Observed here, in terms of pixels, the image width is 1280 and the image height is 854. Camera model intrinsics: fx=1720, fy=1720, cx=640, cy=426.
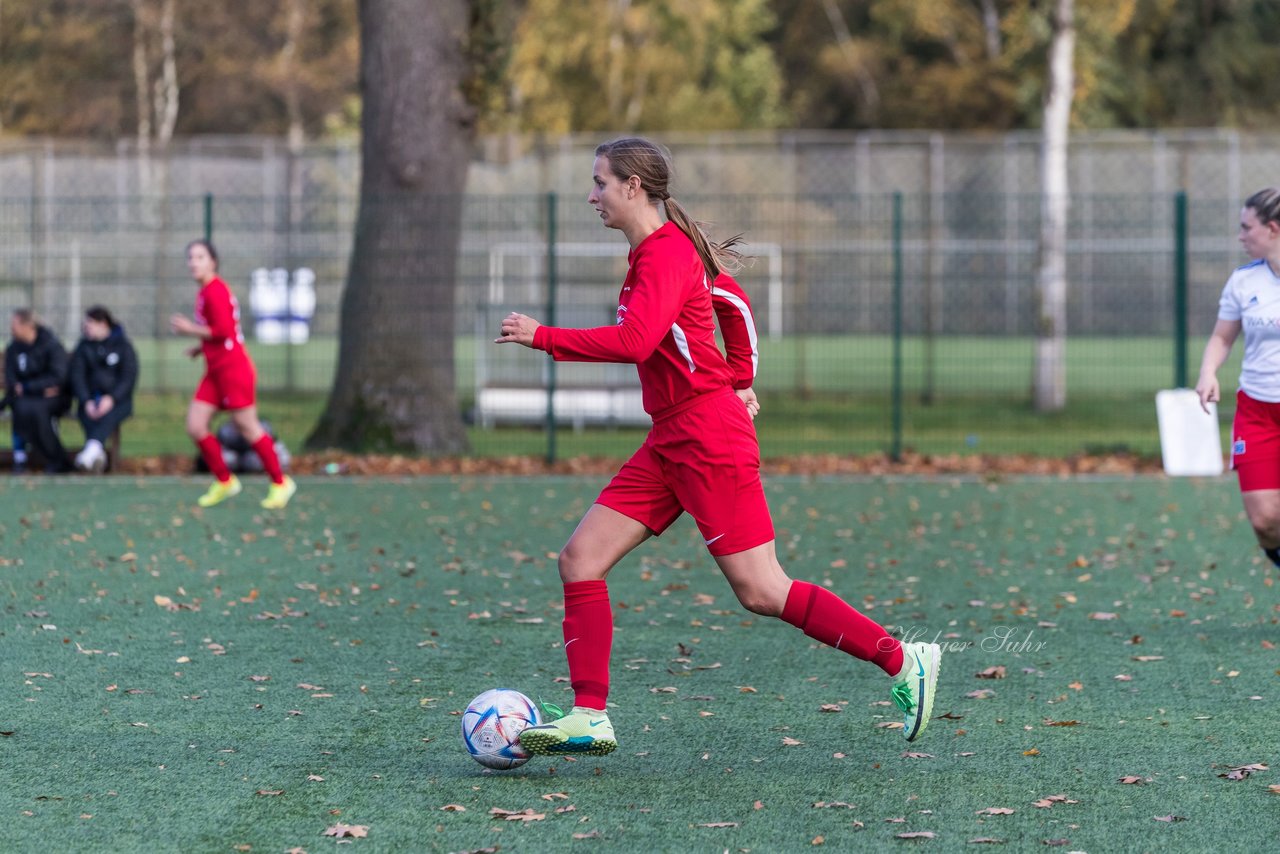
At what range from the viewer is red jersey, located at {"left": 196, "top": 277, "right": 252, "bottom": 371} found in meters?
11.4

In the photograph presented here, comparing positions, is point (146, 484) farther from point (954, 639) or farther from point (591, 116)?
point (591, 116)

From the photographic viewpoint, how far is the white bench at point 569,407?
59.7ft

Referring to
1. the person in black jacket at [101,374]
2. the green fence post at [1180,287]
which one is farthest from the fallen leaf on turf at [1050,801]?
the green fence post at [1180,287]

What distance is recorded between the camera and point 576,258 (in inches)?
1112

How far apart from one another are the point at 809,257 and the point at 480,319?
870 cm

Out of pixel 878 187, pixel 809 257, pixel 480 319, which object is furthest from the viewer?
pixel 878 187

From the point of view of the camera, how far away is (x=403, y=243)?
619 inches

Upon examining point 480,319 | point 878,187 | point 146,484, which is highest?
point 878,187

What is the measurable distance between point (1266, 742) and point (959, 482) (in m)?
8.85

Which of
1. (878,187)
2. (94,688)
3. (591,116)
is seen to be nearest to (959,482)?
(94,688)

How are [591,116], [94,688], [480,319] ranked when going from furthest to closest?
[591,116] < [480,319] < [94,688]

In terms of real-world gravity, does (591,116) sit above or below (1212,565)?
above

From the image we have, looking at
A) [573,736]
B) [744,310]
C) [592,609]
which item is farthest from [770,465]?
[573,736]

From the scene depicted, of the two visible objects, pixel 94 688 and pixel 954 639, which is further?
pixel 954 639
